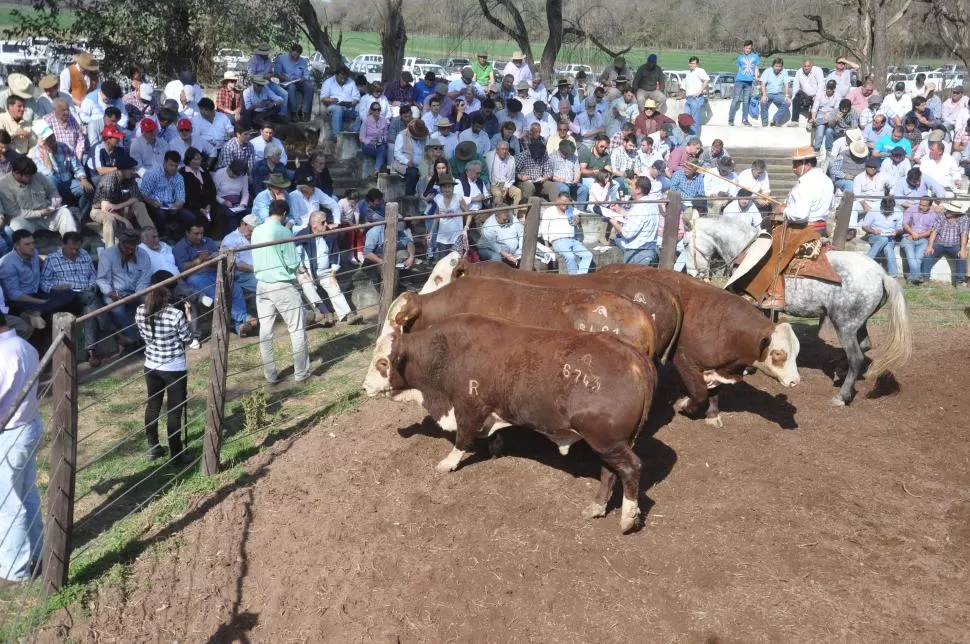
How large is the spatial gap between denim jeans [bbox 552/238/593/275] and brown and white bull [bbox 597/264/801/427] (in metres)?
3.69

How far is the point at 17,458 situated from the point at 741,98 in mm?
18367

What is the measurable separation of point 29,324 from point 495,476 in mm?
5656

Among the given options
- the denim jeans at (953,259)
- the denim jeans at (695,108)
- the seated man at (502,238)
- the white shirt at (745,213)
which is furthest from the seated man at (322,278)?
the denim jeans at (695,108)

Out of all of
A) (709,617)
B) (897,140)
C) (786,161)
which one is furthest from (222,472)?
(786,161)

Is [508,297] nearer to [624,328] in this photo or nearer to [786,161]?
[624,328]

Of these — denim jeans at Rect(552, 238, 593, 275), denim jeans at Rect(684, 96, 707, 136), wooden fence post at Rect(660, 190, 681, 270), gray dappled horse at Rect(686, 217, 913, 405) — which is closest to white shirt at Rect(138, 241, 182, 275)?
denim jeans at Rect(552, 238, 593, 275)

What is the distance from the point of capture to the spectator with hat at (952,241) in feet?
45.9

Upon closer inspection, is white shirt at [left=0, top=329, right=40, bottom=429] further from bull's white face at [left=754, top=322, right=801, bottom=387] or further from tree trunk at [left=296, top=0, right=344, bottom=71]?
tree trunk at [left=296, top=0, right=344, bottom=71]

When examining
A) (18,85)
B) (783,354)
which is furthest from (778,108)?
(18,85)

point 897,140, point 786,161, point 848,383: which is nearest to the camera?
point 848,383

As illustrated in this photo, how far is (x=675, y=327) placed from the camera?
28.3 feet

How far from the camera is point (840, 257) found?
979 cm

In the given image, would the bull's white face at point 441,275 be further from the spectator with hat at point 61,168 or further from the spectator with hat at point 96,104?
the spectator with hat at point 96,104

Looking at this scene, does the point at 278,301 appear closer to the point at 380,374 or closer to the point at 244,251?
the point at 244,251
